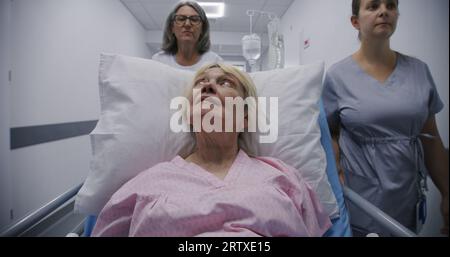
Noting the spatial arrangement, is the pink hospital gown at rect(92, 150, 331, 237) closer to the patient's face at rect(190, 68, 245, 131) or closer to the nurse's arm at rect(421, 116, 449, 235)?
the patient's face at rect(190, 68, 245, 131)

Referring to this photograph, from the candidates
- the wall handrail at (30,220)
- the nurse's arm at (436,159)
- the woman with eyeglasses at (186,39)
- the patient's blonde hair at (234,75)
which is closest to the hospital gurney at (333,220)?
the wall handrail at (30,220)

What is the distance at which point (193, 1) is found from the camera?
3.72 ft

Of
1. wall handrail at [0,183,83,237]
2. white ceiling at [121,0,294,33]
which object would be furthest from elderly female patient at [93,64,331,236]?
white ceiling at [121,0,294,33]

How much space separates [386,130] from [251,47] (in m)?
0.89

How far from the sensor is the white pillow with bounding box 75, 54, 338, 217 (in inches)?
27.7

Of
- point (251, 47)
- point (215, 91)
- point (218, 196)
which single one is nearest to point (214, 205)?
point (218, 196)

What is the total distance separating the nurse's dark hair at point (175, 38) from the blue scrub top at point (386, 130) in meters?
0.64

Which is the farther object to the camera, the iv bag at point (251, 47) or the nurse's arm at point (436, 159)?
the iv bag at point (251, 47)

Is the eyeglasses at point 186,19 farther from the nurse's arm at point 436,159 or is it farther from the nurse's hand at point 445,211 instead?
the nurse's hand at point 445,211

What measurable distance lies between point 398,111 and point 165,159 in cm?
65

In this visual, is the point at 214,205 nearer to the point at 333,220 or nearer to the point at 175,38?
the point at 333,220

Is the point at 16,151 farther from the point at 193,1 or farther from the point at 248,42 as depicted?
the point at 248,42

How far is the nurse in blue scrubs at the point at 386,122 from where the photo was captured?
0.66 metres
